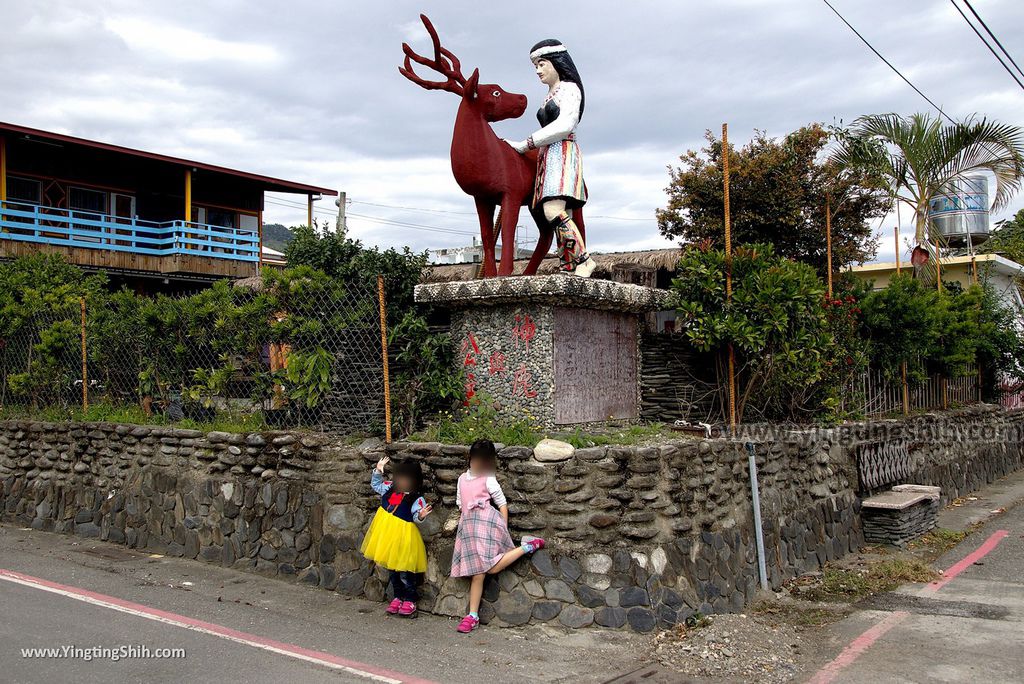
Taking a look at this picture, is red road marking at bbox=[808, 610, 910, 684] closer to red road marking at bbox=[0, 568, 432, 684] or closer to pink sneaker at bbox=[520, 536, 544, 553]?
pink sneaker at bbox=[520, 536, 544, 553]

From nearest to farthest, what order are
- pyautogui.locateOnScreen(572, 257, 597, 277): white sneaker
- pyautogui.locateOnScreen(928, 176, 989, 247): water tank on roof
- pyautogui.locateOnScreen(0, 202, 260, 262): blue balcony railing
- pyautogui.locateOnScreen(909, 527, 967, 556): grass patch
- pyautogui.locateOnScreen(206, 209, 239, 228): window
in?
pyautogui.locateOnScreen(572, 257, 597, 277): white sneaker → pyautogui.locateOnScreen(909, 527, 967, 556): grass patch → pyautogui.locateOnScreen(0, 202, 260, 262): blue balcony railing → pyautogui.locateOnScreen(928, 176, 989, 247): water tank on roof → pyautogui.locateOnScreen(206, 209, 239, 228): window

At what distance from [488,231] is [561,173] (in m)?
0.87

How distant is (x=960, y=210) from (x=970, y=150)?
28.5 ft

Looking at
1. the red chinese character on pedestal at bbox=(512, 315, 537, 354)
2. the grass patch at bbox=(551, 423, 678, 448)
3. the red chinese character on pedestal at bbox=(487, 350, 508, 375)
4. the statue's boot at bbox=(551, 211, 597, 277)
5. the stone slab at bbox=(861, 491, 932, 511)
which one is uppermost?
the statue's boot at bbox=(551, 211, 597, 277)

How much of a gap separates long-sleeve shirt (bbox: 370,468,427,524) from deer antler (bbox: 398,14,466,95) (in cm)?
333

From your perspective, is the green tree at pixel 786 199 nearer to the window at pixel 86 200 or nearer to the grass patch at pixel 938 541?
the grass patch at pixel 938 541

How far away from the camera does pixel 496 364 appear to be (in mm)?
7121

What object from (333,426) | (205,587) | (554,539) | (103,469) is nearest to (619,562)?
(554,539)

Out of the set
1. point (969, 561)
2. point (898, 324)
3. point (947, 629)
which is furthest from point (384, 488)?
point (898, 324)

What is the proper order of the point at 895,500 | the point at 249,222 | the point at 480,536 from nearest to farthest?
the point at 480,536 < the point at 895,500 < the point at 249,222

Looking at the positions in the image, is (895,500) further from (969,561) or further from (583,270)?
(583,270)

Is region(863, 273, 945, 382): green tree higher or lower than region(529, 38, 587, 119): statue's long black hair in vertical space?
lower

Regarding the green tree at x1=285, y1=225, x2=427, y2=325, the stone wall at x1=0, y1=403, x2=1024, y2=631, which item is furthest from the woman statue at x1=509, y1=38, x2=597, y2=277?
the stone wall at x1=0, y1=403, x2=1024, y2=631

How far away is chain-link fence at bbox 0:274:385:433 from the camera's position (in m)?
7.32
